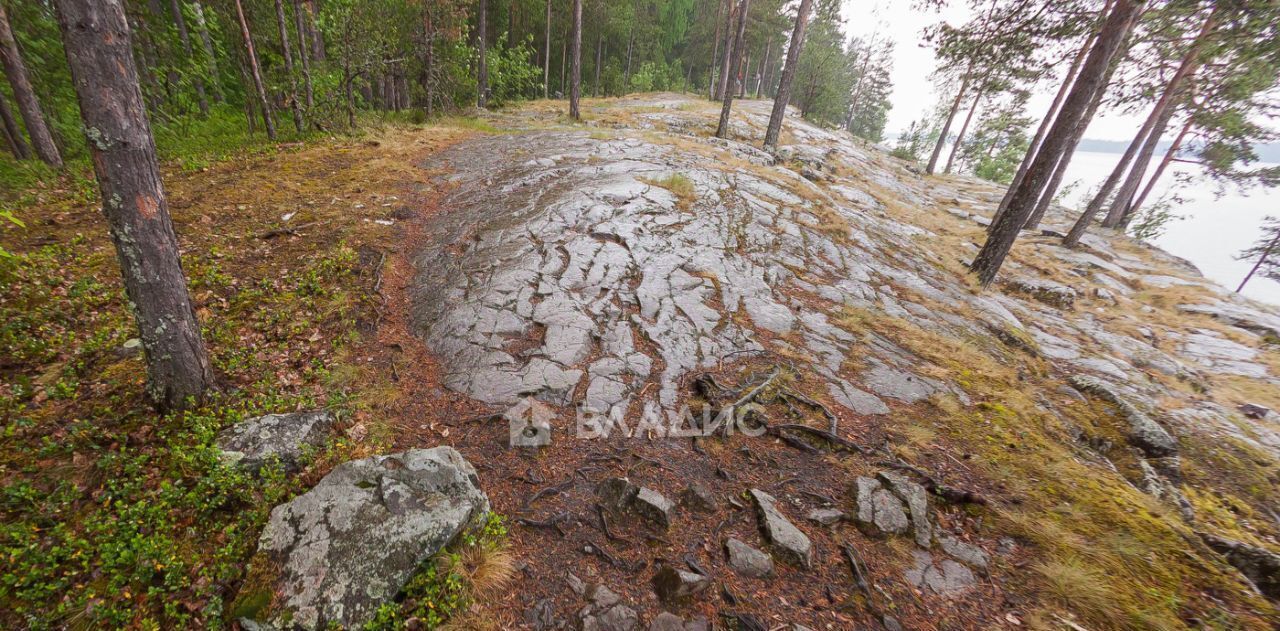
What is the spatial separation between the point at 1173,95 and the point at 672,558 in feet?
84.2

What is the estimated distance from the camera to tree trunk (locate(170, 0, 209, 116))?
13467 mm

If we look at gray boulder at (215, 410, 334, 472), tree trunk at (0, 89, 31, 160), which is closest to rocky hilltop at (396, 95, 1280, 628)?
gray boulder at (215, 410, 334, 472)

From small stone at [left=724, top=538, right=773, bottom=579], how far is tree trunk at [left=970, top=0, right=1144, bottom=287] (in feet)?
31.6

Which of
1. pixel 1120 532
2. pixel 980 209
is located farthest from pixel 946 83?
pixel 1120 532

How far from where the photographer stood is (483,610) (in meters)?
3.11

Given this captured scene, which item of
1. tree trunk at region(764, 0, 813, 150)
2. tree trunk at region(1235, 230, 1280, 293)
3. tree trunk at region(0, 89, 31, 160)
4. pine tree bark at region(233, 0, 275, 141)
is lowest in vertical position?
tree trunk at region(1235, 230, 1280, 293)

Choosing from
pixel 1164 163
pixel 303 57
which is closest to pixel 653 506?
pixel 303 57

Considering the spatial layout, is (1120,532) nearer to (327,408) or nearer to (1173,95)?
(327,408)

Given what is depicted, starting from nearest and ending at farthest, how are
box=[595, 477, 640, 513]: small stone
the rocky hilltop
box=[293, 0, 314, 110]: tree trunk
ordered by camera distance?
the rocky hilltop, box=[595, 477, 640, 513]: small stone, box=[293, 0, 314, 110]: tree trunk

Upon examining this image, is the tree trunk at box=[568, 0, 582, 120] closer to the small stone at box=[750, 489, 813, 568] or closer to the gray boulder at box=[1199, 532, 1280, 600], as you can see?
the small stone at box=[750, 489, 813, 568]

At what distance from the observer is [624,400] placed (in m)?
5.38

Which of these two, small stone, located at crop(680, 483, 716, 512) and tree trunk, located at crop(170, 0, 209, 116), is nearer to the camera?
small stone, located at crop(680, 483, 716, 512)

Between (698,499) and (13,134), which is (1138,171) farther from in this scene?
(13,134)

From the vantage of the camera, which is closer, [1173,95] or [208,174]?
[208,174]
